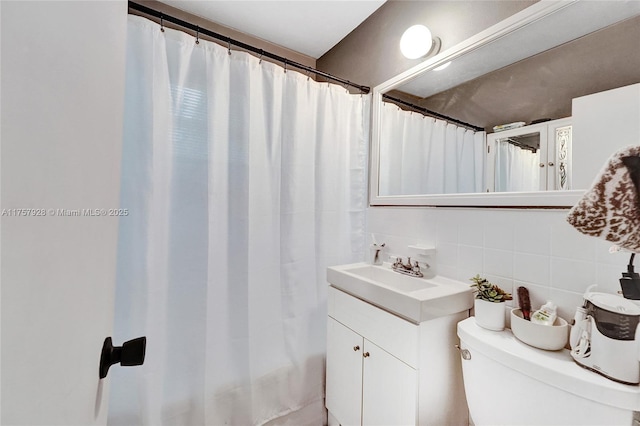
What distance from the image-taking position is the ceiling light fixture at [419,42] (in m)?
1.32

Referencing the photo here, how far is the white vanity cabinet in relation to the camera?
3.20 feet

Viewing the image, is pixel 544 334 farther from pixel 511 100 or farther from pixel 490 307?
pixel 511 100

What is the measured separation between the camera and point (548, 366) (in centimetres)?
71

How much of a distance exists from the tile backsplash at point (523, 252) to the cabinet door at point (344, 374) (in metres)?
0.53

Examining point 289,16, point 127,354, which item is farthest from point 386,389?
point 289,16

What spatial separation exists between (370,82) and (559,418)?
1.72 m

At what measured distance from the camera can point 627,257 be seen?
0.76 metres

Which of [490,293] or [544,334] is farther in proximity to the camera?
[490,293]

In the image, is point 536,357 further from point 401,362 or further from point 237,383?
point 237,383

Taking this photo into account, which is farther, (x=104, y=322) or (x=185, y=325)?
(x=185, y=325)

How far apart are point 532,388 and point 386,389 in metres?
0.52

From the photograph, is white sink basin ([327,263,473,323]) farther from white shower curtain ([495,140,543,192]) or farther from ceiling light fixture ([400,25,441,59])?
ceiling light fixture ([400,25,441,59])

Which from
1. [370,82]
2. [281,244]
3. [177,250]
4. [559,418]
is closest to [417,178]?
[370,82]

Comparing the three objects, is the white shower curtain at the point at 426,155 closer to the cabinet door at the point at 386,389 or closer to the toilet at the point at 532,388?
the toilet at the point at 532,388
